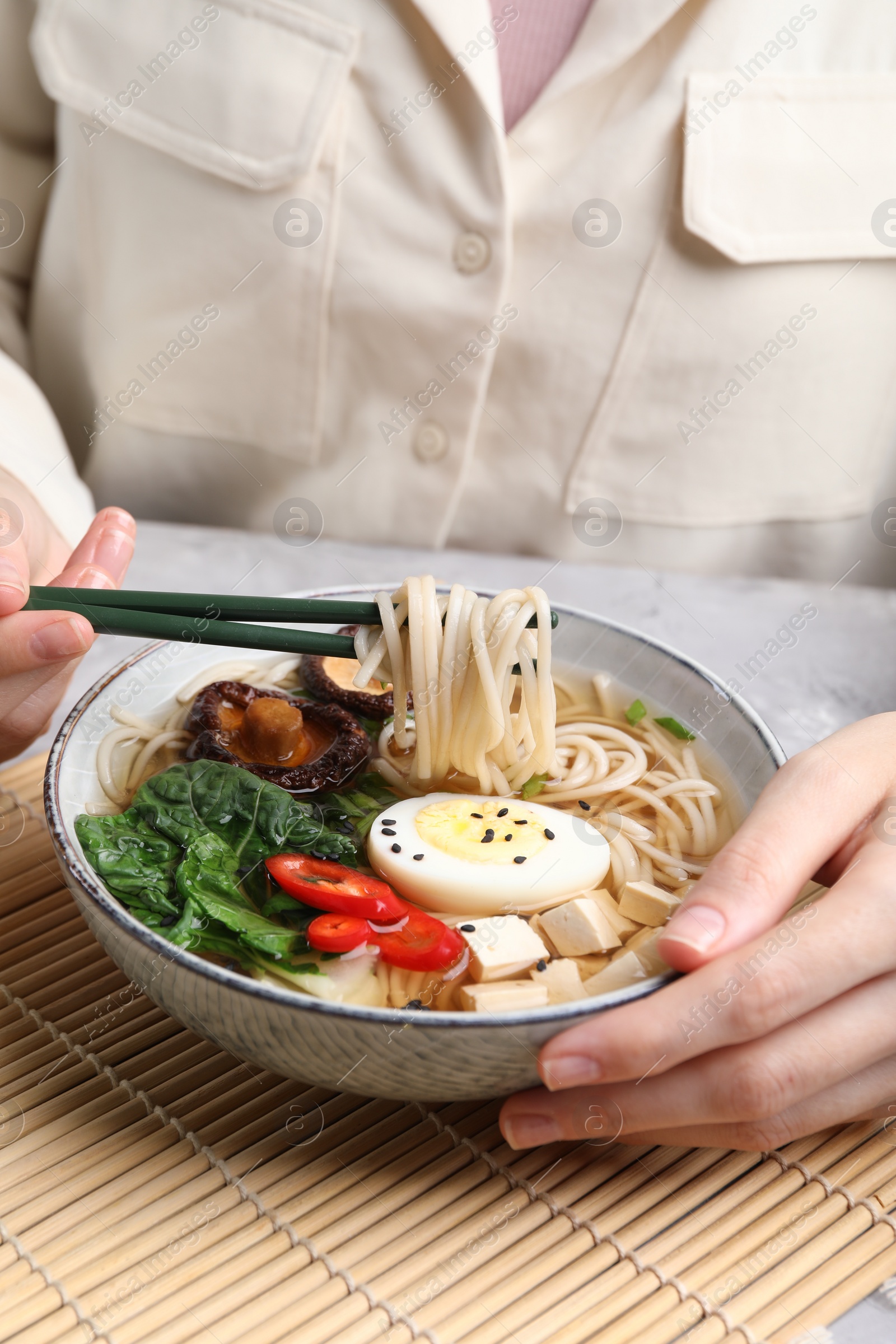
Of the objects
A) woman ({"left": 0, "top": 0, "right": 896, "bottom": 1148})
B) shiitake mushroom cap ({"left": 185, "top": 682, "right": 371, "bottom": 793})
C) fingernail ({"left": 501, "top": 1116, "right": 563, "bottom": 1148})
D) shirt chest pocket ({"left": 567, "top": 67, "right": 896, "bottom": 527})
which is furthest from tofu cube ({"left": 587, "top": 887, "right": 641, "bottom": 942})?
shirt chest pocket ({"left": 567, "top": 67, "right": 896, "bottom": 527})

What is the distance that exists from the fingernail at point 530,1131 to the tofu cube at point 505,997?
0.47ft

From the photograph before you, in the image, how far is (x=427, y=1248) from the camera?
1.35 metres

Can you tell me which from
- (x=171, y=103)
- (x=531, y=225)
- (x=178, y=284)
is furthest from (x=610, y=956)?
(x=171, y=103)

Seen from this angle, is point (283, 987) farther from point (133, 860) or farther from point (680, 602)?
point (680, 602)

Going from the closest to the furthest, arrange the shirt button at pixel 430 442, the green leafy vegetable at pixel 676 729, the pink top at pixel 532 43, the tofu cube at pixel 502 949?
the tofu cube at pixel 502 949
the green leafy vegetable at pixel 676 729
the pink top at pixel 532 43
the shirt button at pixel 430 442

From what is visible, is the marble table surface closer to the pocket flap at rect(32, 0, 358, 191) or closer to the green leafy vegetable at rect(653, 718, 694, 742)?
the green leafy vegetable at rect(653, 718, 694, 742)

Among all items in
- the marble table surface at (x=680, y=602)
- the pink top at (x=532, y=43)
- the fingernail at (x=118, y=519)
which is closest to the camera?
the fingernail at (x=118, y=519)

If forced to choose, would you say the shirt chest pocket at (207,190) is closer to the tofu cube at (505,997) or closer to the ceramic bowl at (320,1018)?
the ceramic bowl at (320,1018)

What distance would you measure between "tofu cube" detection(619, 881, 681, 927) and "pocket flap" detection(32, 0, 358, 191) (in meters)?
2.23

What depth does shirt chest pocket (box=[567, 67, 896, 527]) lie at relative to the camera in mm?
2928

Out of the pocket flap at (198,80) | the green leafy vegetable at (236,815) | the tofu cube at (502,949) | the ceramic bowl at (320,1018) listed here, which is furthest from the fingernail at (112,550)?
the pocket flap at (198,80)

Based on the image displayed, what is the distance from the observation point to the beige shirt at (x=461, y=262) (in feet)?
9.29

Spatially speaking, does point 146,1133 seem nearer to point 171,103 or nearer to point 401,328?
point 401,328

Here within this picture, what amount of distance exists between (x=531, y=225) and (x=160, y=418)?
130 centimetres
